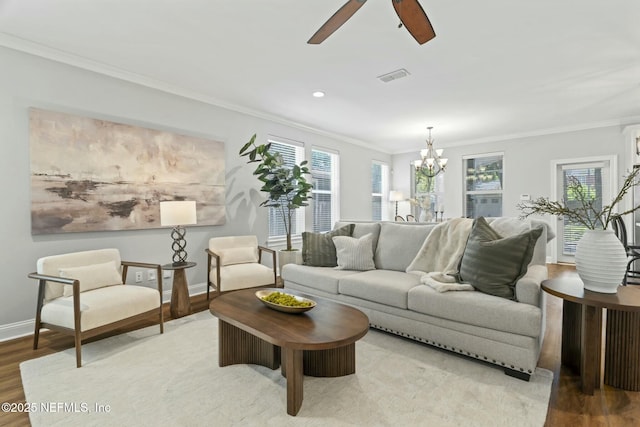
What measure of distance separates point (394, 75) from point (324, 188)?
299 centimetres

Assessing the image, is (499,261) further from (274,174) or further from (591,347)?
(274,174)

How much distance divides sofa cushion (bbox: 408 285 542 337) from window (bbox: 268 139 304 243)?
3.05 m

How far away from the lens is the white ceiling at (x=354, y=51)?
2.42 meters

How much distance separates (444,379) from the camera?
211 cm

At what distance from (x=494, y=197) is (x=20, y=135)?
7.60 metres

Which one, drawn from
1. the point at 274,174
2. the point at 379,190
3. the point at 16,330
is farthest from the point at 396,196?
the point at 16,330

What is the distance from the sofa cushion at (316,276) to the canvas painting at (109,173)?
1.36 m

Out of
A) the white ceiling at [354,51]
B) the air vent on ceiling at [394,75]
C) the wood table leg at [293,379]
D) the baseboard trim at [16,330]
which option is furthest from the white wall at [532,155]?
the baseboard trim at [16,330]

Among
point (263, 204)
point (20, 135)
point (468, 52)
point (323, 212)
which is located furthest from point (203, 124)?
point (468, 52)

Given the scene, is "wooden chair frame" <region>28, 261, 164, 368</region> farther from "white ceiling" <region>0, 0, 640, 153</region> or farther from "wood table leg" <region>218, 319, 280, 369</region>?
"white ceiling" <region>0, 0, 640, 153</region>

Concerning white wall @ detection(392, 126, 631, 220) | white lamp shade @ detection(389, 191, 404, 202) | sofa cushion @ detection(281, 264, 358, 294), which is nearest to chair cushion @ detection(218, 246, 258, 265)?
sofa cushion @ detection(281, 264, 358, 294)

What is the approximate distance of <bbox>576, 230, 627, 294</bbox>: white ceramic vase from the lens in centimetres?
191

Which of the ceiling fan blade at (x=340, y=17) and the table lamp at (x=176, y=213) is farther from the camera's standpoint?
the table lamp at (x=176, y=213)

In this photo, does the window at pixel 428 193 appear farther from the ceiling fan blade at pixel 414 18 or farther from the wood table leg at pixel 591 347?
the ceiling fan blade at pixel 414 18
